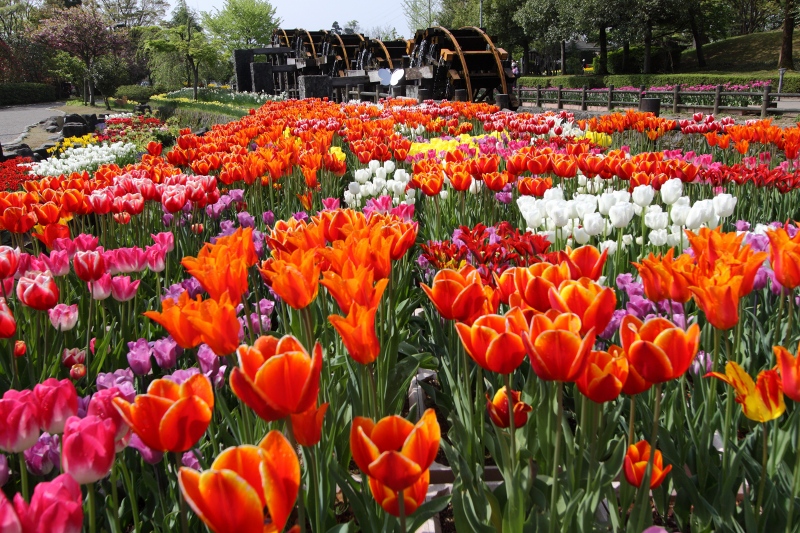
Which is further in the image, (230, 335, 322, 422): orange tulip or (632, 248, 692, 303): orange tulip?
(632, 248, 692, 303): orange tulip

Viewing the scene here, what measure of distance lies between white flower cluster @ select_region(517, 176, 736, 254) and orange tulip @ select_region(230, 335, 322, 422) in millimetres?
1964

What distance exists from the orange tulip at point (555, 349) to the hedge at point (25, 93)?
51.5 metres

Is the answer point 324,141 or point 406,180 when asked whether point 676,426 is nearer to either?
point 406,180

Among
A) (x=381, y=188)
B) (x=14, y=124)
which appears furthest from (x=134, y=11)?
(x=381, y=188)

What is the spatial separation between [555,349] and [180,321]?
2.64 feet

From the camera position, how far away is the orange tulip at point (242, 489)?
828mm

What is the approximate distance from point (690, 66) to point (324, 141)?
160 ft

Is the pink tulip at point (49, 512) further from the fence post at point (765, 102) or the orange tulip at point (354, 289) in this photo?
the fence post at point (765, 102)

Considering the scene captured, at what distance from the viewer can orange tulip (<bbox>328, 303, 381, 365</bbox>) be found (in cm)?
130

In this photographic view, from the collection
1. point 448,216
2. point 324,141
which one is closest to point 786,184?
point 448,216

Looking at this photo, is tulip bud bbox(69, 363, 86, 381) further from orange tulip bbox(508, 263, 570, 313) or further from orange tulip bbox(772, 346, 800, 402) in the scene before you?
orange tulip bbox(772, 346, 800, 402)

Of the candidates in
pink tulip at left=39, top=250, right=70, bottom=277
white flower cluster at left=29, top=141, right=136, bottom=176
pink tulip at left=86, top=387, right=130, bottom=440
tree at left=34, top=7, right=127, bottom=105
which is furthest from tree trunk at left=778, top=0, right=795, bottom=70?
pink tulip at left=86, top=387, right=130, bottom=440

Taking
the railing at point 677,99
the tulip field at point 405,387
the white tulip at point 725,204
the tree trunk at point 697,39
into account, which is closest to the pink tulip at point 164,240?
the tulip field at point 405,387

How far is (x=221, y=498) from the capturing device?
2.72 ft
